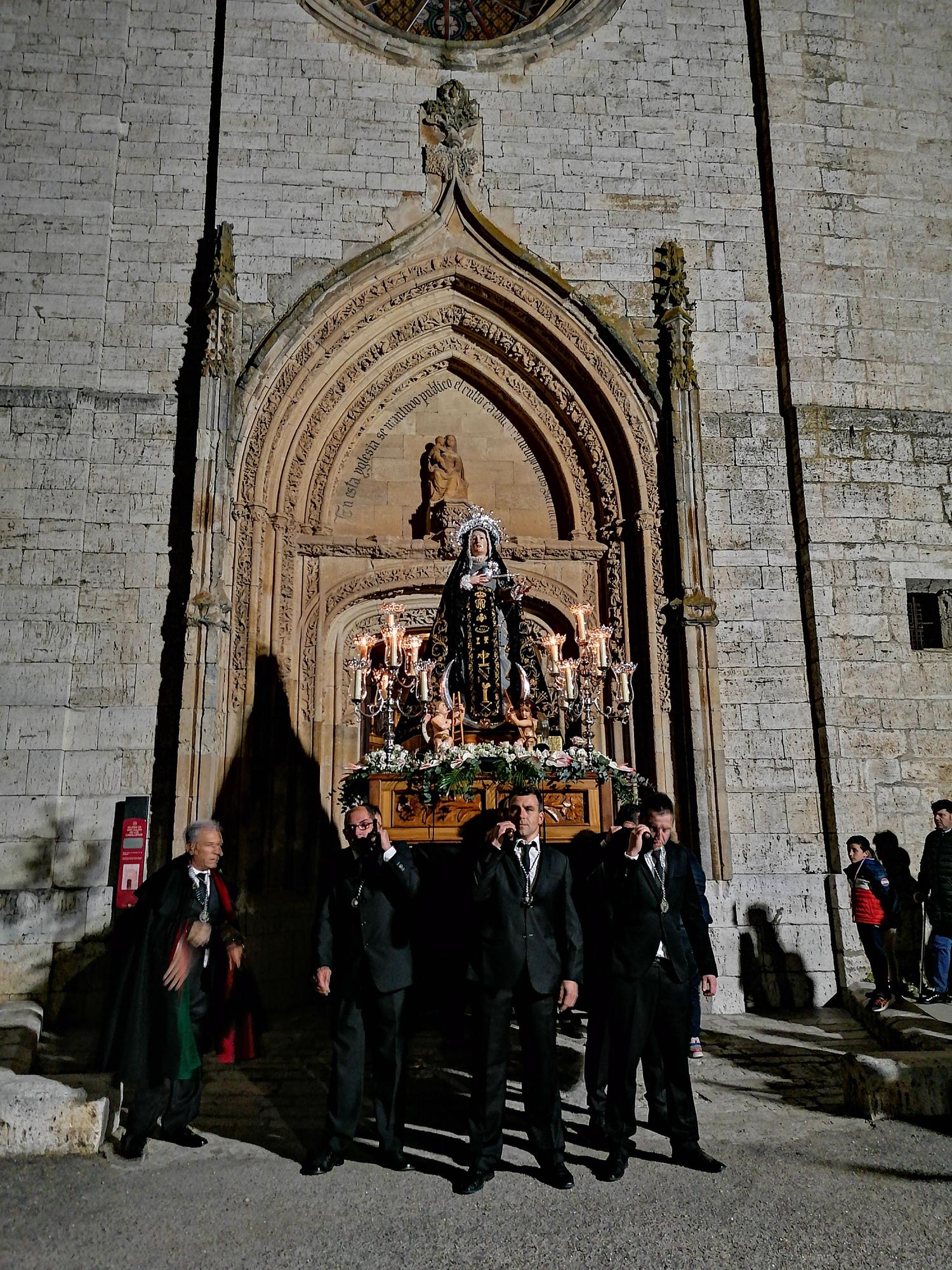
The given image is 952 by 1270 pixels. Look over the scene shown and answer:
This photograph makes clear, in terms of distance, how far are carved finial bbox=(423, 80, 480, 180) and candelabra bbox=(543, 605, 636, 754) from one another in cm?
533

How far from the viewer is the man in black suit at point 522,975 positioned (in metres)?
4.10

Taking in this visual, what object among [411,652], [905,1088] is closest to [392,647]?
[411,652]

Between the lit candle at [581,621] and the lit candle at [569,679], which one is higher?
the lit candle at [581,621]

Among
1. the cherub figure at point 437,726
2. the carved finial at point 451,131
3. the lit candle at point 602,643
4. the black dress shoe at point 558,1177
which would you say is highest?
the carved finial at point 451,131

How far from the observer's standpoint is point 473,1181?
3955 mm

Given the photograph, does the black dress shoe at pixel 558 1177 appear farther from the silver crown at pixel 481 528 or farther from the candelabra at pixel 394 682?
the silver crown at pixel 481 528

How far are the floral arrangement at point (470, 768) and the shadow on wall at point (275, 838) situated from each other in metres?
1.31

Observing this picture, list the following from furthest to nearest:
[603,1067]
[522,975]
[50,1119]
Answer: [603,1067] → [50,1119] → [522,975]

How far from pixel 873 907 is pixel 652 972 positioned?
3593 mm

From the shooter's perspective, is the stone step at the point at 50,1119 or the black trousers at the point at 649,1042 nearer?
the black trousers at the point at 649,1042

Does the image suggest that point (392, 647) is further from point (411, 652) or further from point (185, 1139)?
point (185, 1139)

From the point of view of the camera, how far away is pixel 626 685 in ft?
27.0

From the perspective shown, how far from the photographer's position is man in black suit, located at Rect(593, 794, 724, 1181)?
4273 millimetres

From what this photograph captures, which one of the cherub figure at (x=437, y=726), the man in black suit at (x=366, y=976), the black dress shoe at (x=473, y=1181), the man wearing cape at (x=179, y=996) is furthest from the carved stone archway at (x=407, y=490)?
the black dress shoe at (x=473, y=1181)
